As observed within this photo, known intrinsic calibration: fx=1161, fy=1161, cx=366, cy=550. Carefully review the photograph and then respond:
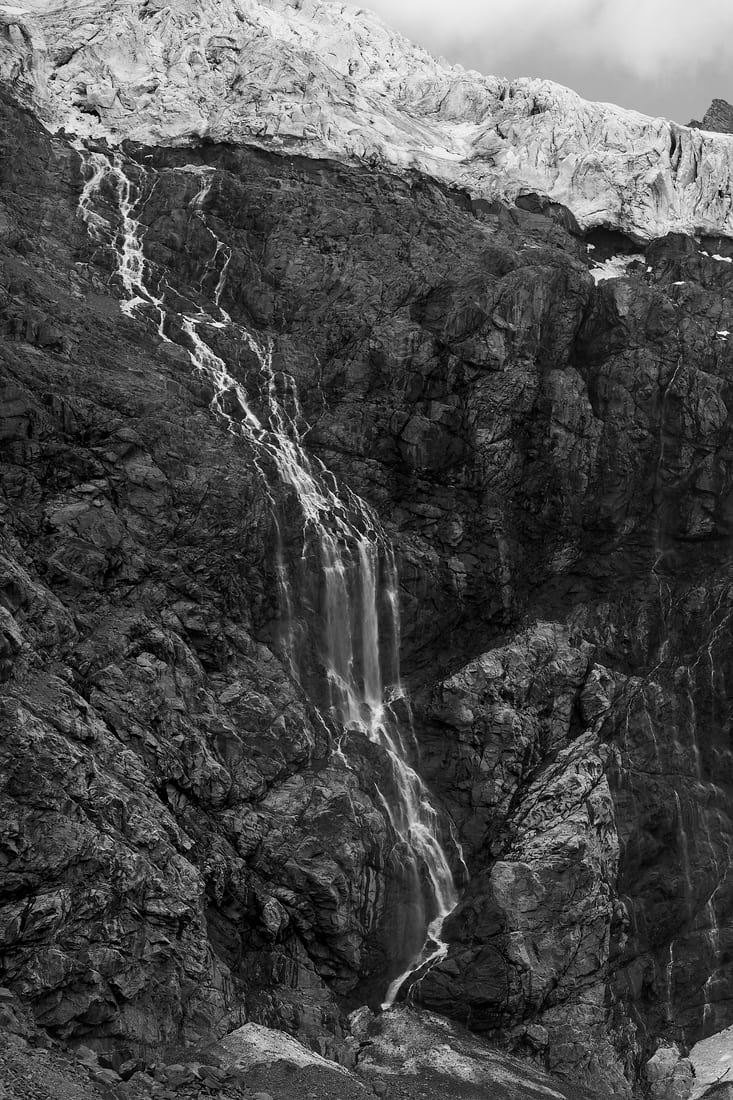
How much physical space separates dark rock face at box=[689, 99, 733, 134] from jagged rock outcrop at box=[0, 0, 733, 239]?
14.1 m

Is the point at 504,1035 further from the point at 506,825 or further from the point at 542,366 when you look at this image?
the point at 542,366

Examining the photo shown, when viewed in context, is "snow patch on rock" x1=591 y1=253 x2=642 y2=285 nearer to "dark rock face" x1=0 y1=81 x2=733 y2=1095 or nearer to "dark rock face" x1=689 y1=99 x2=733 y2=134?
"dark rock face" x1=0 y1=81 x2=733 y2=1095

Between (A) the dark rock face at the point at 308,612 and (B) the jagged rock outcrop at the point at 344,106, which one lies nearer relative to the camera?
(A) the dark rock face at the point at 308,612

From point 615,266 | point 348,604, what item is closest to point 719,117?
point 615,266

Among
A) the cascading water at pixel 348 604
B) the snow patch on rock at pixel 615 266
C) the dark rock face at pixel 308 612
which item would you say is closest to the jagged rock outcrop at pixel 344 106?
the snow patch on rock at pixel 615 266

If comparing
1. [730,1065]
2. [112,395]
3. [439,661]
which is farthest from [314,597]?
[730,1065]

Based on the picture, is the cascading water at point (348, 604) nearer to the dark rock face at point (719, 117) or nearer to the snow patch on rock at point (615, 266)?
the snow patch on rock at point (615, 266)

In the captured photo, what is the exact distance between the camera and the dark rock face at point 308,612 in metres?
50.6

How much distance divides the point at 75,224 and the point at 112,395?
20818mm

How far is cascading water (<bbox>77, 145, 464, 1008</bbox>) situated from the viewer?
60781 millimetres

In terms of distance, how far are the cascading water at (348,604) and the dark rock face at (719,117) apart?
6996 centimetres

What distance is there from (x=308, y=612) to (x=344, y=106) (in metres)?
55.1

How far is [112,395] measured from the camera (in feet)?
217

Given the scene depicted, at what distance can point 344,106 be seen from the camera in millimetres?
101375
